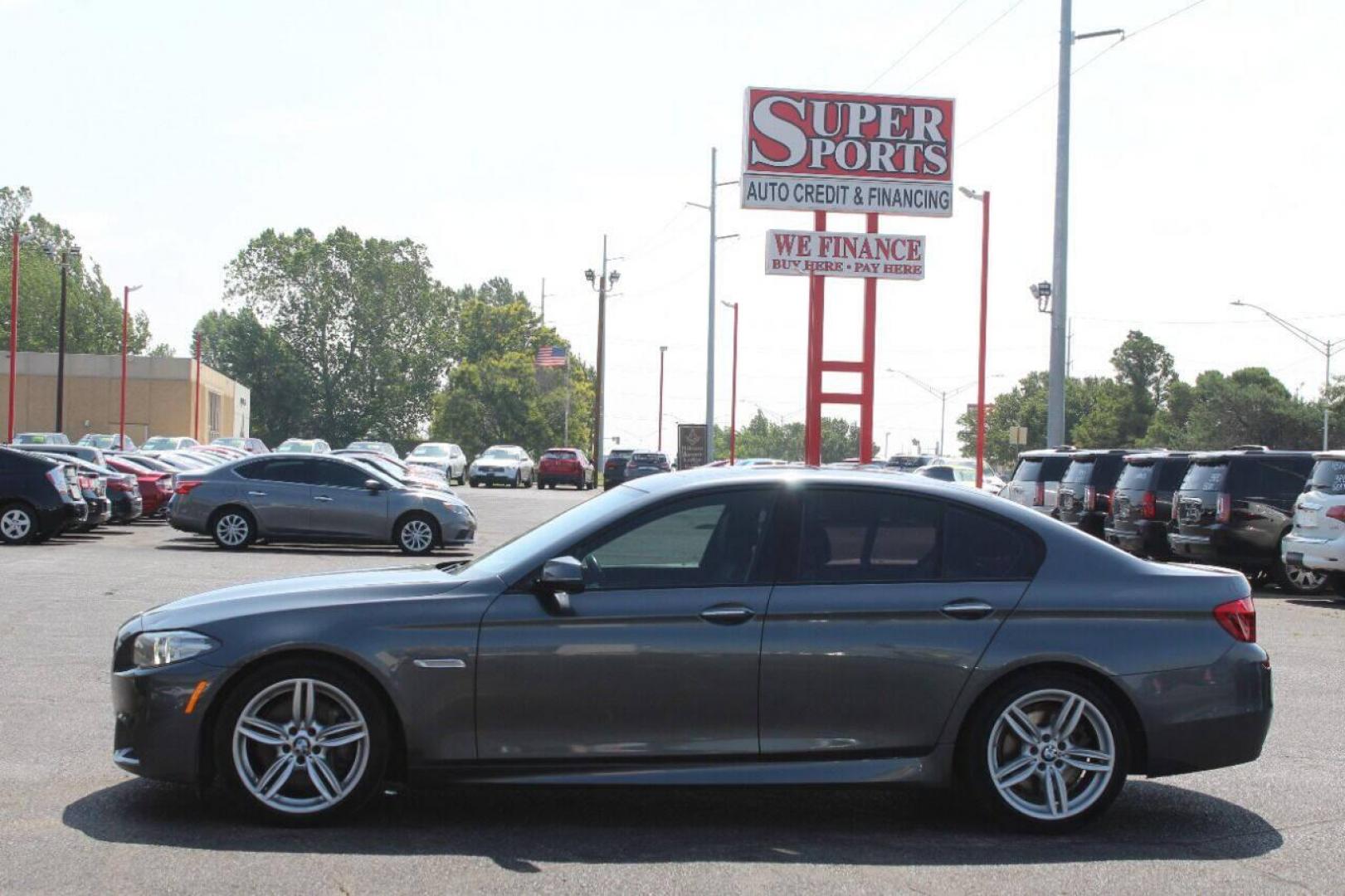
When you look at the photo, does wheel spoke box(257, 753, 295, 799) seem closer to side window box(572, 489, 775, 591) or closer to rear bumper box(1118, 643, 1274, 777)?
side window box(572, 489, 775, 591)

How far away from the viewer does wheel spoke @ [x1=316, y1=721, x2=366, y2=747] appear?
6.18 meters

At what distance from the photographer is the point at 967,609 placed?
640 cm

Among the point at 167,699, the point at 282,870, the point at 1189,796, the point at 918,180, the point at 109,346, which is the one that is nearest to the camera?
the point at 282,870

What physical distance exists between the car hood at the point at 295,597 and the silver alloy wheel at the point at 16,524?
17574 millimetres

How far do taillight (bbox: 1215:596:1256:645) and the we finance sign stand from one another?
20540 mm

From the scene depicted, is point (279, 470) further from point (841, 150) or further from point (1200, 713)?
point (1200, 713)

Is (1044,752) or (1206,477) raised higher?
(1206,477)

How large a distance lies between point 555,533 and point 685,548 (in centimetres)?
57

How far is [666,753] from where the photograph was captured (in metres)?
6.22

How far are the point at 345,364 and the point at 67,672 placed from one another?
10225cm

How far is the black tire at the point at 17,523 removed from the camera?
74.4ft

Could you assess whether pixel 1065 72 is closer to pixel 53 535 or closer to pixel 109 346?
pixel 53 535

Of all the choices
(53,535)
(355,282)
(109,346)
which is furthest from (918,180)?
(109,346)

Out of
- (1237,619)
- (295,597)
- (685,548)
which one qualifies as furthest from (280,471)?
(1237,619)
